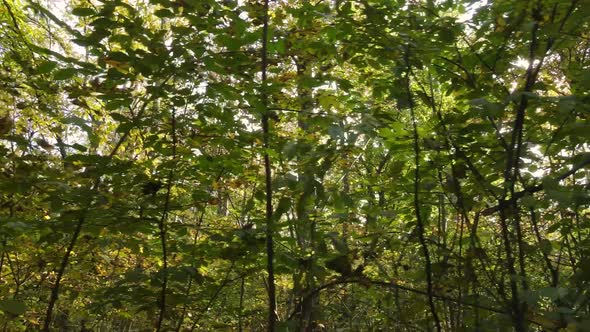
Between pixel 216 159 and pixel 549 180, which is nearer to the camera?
pixel 549 180

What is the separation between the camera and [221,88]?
220 centimetres

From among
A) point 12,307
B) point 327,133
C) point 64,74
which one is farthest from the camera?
point 327,133

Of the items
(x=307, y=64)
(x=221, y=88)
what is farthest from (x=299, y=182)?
(x=307, y=64)

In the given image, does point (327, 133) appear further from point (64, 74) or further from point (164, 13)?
point (64, 74)

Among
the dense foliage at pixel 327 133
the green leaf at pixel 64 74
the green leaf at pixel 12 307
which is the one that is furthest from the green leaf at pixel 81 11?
the green leaf at pixel 12 307

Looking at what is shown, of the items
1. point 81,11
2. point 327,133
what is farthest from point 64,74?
point 327,133

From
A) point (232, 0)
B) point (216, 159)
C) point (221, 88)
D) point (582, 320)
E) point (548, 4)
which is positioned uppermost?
point (232, 0)

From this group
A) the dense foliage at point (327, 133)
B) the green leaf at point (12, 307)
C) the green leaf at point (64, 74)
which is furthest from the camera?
the dense foliage at point (327, 133)

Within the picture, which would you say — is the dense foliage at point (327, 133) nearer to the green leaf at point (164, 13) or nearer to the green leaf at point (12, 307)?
the green leaf at point (164, 13)

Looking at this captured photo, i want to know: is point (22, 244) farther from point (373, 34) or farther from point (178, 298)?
point (373, 34)

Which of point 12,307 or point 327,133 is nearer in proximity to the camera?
point 12,307

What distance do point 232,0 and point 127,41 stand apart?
597mm

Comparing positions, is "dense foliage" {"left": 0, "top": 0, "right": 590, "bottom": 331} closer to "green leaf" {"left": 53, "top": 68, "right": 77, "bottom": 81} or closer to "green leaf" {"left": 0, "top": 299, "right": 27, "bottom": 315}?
"green leaf" {"left": 53, "top": 68, "right": 77, "bottom": 81}

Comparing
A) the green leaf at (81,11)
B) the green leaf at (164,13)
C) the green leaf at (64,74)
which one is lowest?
the green leaf at (64,74)
